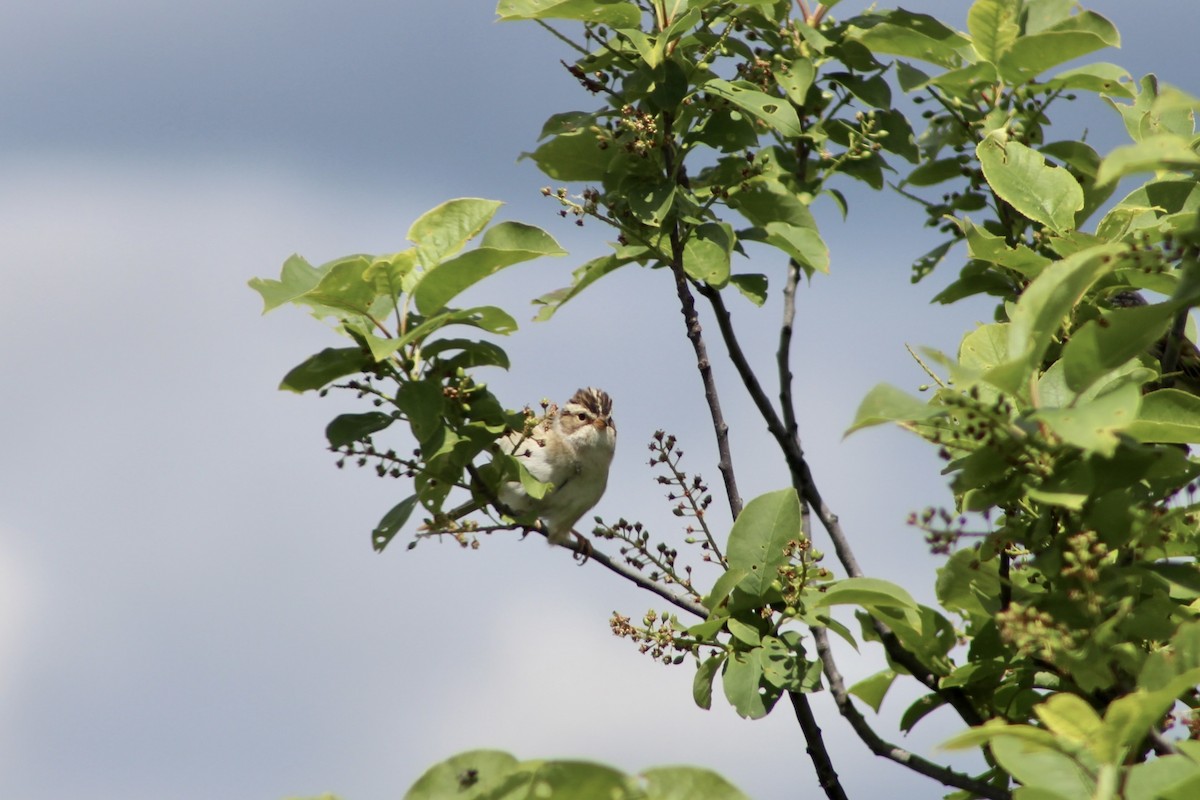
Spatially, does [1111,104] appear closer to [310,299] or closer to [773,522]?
[773,522]

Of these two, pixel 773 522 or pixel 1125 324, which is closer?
pixel 1125 324

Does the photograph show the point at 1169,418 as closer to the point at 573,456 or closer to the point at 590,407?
the point at 573,456

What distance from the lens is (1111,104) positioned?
16.6ft

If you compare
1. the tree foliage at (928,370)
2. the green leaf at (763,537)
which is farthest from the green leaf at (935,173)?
the green leaf at (763,537)

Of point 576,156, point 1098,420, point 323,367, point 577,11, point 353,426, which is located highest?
point 577,11

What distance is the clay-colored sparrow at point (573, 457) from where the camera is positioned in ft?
26.7

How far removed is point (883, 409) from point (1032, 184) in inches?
70.8

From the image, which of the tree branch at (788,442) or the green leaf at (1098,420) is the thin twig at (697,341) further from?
the green leaf at (1098,420)

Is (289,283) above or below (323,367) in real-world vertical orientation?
above

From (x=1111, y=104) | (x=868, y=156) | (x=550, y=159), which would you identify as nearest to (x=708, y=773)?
(x=550, y=159)

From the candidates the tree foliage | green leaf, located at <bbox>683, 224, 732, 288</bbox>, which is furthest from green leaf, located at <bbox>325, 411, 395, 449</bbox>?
green leaf, located at <bbox>683, 224, 732, 288</bbox>

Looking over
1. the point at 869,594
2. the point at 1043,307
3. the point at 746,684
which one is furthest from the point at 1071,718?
the point at 746,684

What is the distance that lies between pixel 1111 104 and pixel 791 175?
1.28m

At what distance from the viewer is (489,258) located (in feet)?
12.7
